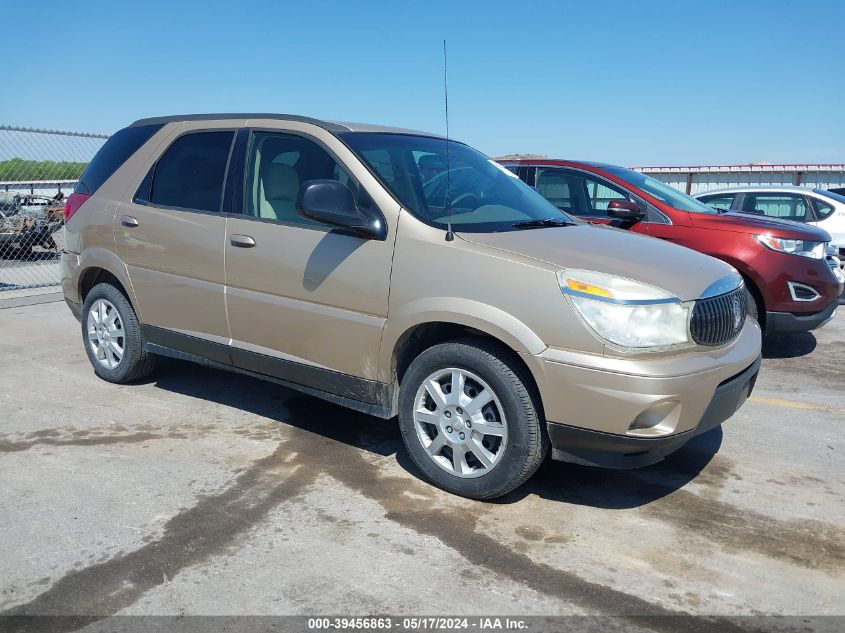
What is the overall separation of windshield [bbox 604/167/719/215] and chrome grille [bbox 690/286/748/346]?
3.32 metres

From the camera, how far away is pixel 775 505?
12.5ft

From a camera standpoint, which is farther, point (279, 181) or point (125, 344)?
point (125, 344)

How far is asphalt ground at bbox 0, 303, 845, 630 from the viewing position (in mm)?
2934

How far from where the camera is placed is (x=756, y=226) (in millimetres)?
6727

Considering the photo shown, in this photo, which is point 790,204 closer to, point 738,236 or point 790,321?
point 738,236

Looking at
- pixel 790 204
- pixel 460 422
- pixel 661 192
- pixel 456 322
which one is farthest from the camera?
pixel 790 204

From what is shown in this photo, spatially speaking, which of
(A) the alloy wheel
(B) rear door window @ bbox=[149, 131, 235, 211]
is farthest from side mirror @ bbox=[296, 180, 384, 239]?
(B) rear door window @ bbox=[149, 131, 235, 211]

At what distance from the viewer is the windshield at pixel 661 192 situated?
714 cm

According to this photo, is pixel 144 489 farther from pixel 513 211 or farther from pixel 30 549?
pixel 513 211

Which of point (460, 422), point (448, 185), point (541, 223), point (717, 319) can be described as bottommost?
point (460, 422)

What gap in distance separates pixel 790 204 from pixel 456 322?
28.1 feet

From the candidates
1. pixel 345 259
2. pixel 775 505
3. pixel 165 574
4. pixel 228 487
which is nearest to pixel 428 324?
pixel 345 259

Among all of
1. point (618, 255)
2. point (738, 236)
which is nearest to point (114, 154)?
point (618, 255)

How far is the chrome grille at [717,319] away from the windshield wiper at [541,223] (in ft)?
3.47
